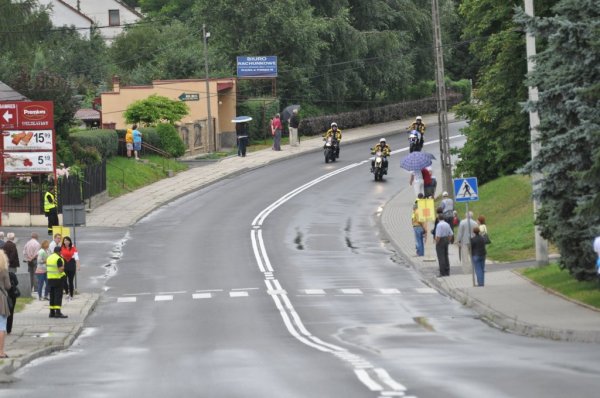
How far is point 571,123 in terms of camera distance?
89.0ft

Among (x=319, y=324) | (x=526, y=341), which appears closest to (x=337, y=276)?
(x=319, y=324)

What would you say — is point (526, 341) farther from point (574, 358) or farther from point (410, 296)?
point (410, 296)

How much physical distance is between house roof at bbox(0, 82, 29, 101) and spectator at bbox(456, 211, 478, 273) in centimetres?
2433

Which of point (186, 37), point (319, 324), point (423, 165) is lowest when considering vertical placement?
point (319, 324)

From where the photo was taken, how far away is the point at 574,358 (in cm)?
1980

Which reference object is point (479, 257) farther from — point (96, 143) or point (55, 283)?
point (96, 143)

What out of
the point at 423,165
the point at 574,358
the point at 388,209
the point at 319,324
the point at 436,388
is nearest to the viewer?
the point at 436,388

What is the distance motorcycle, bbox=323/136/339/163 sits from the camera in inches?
2621

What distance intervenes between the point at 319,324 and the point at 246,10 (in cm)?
5249

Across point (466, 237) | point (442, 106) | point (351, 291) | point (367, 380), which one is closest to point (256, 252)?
point (442, 106)

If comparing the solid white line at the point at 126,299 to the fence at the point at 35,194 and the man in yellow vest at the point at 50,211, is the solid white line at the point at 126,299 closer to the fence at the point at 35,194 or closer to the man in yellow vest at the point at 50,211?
the man in yellow vest at the point at 50,211

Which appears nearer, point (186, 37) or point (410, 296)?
point (410, 296)

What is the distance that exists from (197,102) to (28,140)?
98.3 feet

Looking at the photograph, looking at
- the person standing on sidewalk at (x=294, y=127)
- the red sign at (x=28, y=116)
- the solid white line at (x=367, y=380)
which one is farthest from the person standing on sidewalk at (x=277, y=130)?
the solid white line at (x=367, y=380)
